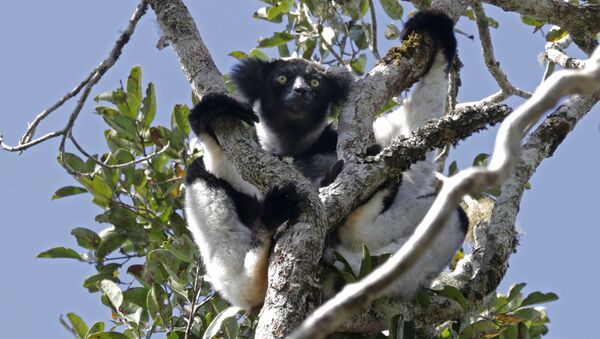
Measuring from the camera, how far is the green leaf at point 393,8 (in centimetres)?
638

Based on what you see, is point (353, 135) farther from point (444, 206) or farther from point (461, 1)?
point (444, 206)

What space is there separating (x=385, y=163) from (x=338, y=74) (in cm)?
236

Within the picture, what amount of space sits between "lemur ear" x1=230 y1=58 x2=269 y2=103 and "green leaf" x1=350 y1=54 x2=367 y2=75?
0.88 metres

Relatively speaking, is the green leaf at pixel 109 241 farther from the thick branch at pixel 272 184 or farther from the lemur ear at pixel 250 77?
the thick branch at pixel 272 184

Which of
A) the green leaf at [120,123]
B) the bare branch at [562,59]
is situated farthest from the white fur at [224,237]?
the bare branch at [562,59]

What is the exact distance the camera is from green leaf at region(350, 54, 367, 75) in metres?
6.73

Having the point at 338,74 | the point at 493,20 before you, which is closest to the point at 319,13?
the point at 338,74

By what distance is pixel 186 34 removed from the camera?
440cm

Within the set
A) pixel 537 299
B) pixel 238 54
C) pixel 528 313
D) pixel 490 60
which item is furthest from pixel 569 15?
pixel 238 54

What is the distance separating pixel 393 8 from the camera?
639cm

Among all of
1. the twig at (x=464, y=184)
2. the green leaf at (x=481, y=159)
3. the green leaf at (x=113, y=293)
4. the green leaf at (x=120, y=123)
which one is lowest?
the twig at (x=464, y=184)

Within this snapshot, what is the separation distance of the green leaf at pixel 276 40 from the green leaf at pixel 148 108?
4.49 ft

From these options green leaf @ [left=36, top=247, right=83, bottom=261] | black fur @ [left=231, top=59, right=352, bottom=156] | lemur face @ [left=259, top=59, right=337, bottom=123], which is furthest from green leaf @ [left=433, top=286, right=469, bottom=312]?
green leaf @ [left=36, top=247, right=83, bottom=261]

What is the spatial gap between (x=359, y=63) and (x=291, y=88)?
3.80 ft
